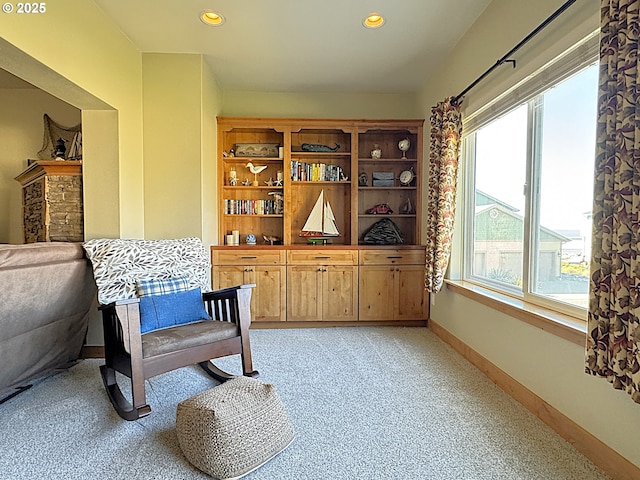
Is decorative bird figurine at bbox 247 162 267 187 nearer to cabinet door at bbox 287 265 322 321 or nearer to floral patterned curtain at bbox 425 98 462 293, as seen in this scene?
cabinet door at bbox 287 265 322 321

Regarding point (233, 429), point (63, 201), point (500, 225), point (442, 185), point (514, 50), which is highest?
point (514, 50)

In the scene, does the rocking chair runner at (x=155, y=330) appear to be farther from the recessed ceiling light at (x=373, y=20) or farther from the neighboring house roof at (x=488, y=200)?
the recessed ceiling light at (x=373, y=20)

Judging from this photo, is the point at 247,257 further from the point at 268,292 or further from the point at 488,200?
the point at 488,200

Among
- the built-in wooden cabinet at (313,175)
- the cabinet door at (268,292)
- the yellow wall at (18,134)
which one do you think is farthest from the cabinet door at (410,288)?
the yellow wall at (18,134)

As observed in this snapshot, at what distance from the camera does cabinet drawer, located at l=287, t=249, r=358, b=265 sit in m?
3.79

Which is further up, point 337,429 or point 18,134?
point 18,134

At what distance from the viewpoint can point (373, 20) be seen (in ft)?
9.04

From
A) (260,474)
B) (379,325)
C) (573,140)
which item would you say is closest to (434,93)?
(573,140)

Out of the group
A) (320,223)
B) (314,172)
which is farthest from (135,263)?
(314,172)

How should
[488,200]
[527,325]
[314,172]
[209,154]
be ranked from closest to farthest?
[527,325] < [488,200] < [209,154] < [314,172]

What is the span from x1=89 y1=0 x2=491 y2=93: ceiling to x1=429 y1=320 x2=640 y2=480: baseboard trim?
2553 millimetres

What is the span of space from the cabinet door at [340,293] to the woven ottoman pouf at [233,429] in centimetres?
209

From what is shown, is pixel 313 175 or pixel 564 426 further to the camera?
pixel 313 175

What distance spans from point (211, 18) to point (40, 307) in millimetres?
2311
